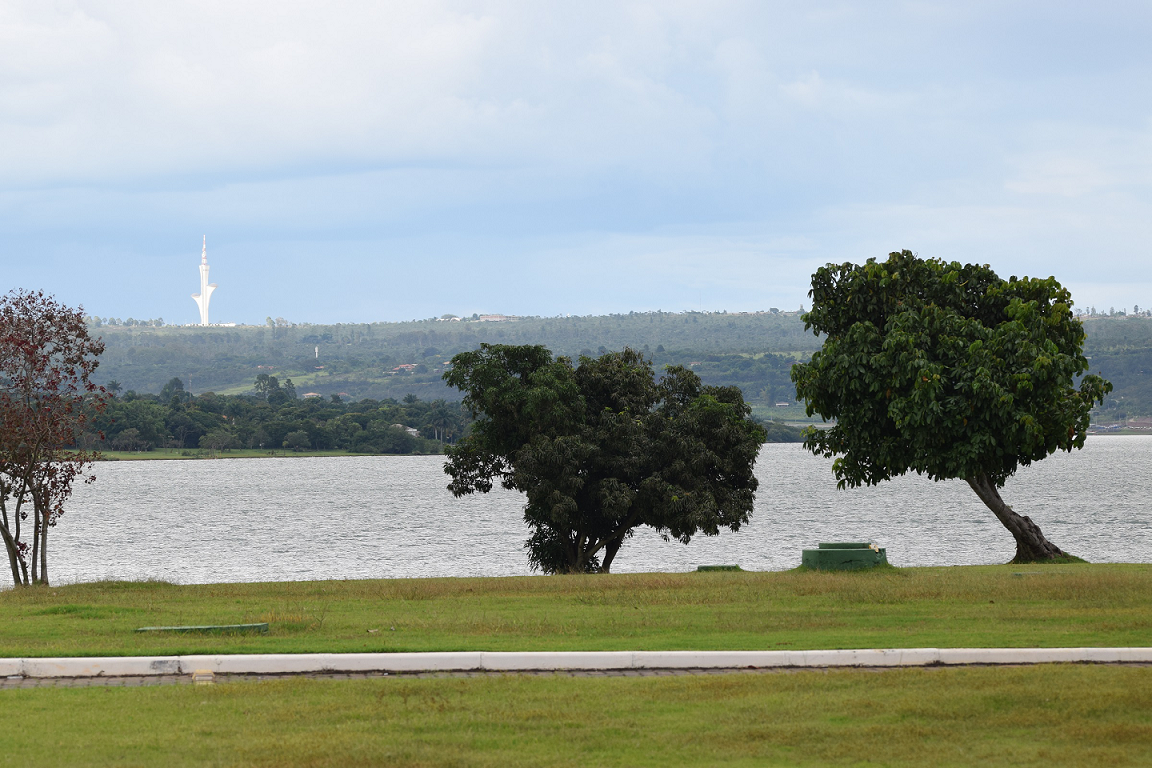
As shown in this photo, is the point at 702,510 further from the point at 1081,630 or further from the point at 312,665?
the point at 312,665

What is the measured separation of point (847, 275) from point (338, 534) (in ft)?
211

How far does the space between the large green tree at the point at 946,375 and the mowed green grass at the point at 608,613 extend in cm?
427

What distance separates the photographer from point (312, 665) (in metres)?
12.1

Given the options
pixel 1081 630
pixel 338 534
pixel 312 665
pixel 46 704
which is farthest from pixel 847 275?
pixel 338 534

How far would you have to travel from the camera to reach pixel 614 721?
30.8 feet

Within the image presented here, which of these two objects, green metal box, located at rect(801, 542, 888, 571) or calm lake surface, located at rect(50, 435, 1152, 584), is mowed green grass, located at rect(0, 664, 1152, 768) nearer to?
green metal box, located at rect(801, 542, 888, 571)

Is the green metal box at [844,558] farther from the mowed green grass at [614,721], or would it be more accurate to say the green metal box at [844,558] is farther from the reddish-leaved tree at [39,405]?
the reddish-leaved tree at [39,405]

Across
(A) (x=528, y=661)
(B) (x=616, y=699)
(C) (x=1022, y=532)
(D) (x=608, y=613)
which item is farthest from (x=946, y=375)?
(B) (x=616, y=699)

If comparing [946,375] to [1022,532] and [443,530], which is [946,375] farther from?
[443,530]

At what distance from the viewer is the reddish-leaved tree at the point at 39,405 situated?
927 inches

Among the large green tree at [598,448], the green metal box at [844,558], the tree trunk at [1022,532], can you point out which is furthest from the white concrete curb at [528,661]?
the large green tree at [598,448]

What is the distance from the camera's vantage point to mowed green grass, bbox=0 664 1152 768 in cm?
830

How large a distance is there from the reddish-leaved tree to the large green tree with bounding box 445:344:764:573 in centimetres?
1222

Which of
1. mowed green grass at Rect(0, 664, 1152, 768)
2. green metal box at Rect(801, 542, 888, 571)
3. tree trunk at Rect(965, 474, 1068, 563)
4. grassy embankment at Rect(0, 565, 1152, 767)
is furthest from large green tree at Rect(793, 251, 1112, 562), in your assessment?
mowed green grass at Rect(0, 664, 1152, 768)
